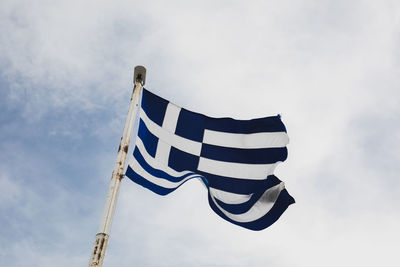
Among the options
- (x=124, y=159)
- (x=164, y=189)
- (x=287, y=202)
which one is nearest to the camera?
(x=124, y=159)

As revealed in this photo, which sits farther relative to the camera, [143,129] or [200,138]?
[200,138]

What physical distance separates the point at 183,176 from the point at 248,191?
1.68 metres

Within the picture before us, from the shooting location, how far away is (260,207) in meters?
10.5

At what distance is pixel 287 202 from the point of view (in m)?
10.5

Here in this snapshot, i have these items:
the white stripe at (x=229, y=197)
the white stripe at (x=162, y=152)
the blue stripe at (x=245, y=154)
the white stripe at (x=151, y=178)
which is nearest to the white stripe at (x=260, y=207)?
the white stripe at (x=229, y=197)

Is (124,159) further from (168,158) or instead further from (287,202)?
(287,202)

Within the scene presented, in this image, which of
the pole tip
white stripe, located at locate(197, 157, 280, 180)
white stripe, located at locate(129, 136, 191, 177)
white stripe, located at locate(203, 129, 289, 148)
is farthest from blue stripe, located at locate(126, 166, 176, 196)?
the pole tip

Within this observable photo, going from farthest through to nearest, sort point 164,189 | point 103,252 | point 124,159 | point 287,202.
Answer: point 287,202, point 164,189, point 124,159, point 103,252

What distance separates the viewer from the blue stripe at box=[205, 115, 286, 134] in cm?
1109

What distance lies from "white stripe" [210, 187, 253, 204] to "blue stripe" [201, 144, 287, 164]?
0.90 metres

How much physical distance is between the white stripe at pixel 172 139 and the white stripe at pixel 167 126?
0.11 meters

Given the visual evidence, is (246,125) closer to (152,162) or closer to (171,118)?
(171,118)

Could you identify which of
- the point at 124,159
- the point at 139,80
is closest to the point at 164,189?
the point at 124,159

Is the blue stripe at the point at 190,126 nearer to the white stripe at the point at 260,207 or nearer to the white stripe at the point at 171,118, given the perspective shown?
the white stripe at the point at 171,118
